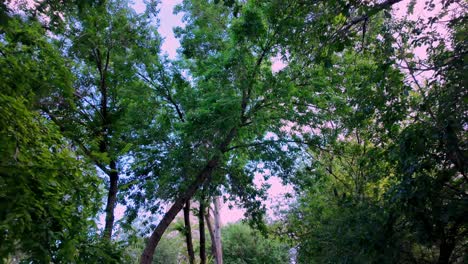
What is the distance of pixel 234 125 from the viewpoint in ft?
29.6

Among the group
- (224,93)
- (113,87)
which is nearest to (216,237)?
(113,87)

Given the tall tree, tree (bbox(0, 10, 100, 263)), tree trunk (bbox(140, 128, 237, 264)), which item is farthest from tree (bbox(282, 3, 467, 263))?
tree (bbox(0, 10, 100, 263))

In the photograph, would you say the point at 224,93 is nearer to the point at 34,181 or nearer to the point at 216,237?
the point at 34,181

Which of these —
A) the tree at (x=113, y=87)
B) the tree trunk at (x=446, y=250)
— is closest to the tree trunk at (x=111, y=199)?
the tree at (x=113, y=87)

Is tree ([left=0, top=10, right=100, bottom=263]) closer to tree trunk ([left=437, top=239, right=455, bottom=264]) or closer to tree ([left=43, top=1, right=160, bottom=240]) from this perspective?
tree ([left=43, top=1, right=160, bottom=240])

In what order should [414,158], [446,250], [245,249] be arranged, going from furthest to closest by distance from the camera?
[245,249]
[446,250]
[414,158]

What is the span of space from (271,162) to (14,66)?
8293 mm

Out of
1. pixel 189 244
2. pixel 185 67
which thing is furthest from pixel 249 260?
pixel 185 67

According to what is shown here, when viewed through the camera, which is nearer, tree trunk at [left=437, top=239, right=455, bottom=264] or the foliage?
tree trunk at [left=437, top=239, right=455, bottom=264]

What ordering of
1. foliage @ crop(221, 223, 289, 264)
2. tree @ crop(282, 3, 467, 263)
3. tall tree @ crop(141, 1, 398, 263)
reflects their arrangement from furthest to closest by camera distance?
foliage @ crop(221, 223, 289, 264), tall tree @ crop(141, 1, 398, 263), tree @ crop(282, 3, 467, 263)

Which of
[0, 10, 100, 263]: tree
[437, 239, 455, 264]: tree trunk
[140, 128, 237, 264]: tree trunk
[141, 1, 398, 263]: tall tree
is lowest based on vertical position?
[437, 239, 455, 264]: tree trunk

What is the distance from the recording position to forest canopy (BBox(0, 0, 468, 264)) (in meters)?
3.47

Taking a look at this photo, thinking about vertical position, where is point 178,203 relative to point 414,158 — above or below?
above

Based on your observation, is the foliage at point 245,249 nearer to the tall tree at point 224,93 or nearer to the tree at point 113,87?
the tall tree at point 224,93
